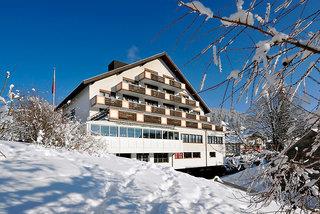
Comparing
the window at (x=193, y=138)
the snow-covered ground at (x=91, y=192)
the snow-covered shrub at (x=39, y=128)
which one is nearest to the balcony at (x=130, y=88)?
the window at (x=193, y=138)

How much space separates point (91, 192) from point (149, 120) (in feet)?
76.5

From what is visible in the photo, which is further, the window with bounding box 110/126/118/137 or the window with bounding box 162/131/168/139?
the window with bounding box 162/131/168/139

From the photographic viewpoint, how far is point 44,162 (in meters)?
7.15

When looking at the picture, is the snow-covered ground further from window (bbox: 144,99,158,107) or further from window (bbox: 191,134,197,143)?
window (bbox: 191,134,197,143)

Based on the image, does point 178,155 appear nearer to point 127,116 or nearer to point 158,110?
point 158,110

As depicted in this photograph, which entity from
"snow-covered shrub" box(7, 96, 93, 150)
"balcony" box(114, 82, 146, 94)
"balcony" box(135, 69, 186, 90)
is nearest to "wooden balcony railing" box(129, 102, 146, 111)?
"balcony" box(114, 82, 146, 94)

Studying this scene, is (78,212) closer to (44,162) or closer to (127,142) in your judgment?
(44,162)

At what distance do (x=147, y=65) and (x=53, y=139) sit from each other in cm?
2236

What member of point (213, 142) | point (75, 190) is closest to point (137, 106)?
point (213, 142)

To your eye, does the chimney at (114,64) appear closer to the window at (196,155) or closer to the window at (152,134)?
the window at (152,134)

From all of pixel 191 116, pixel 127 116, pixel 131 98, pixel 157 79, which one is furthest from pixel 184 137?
pixel 127 116

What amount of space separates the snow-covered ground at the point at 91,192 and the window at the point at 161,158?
70.4ft

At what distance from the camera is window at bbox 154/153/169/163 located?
2927 cm

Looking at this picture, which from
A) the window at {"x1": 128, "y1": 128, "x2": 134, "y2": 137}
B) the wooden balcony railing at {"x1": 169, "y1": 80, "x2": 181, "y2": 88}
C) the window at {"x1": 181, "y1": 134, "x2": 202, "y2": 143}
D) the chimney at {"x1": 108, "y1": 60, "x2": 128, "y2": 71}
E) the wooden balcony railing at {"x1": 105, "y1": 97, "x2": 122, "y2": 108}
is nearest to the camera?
the wooden balcony railing at {"x1": 105, "y1": 97, "x2": 122, "y2": 108}
